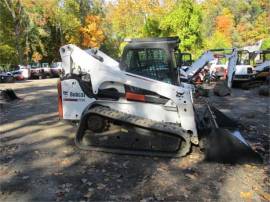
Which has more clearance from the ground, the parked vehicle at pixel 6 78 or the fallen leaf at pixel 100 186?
the fallen leaf at pixel 100 186

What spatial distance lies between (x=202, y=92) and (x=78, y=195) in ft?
40.1

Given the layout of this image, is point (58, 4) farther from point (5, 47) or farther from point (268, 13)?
point (268, 13)

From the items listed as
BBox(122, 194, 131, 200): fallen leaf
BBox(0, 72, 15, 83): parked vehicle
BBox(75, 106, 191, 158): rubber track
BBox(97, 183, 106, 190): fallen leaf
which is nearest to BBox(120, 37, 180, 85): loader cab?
BBox(75, 106, 191, 158): rubber track

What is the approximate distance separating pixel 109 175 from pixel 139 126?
4.17 ft

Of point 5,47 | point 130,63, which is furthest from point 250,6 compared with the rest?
point 130,63

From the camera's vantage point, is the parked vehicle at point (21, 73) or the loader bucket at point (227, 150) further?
the parked vehicle at point (21, 73)

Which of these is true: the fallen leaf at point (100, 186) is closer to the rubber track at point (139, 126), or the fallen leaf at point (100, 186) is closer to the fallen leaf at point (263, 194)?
the rubber track at point (139, 126)

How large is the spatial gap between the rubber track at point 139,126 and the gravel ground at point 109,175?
126 millimetres

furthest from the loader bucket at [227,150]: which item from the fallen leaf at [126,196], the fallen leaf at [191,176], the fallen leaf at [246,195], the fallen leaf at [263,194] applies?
the fallen leaf at [126,196]

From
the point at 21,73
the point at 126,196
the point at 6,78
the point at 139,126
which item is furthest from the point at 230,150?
the point at 21,73

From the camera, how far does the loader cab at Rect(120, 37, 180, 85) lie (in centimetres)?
767

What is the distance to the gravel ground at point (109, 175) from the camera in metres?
5.20

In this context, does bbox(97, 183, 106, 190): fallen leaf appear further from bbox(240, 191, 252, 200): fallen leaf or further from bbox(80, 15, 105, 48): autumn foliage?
bbox(80, 15, 105, 48): autumn foliage

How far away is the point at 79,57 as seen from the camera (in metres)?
7.66
